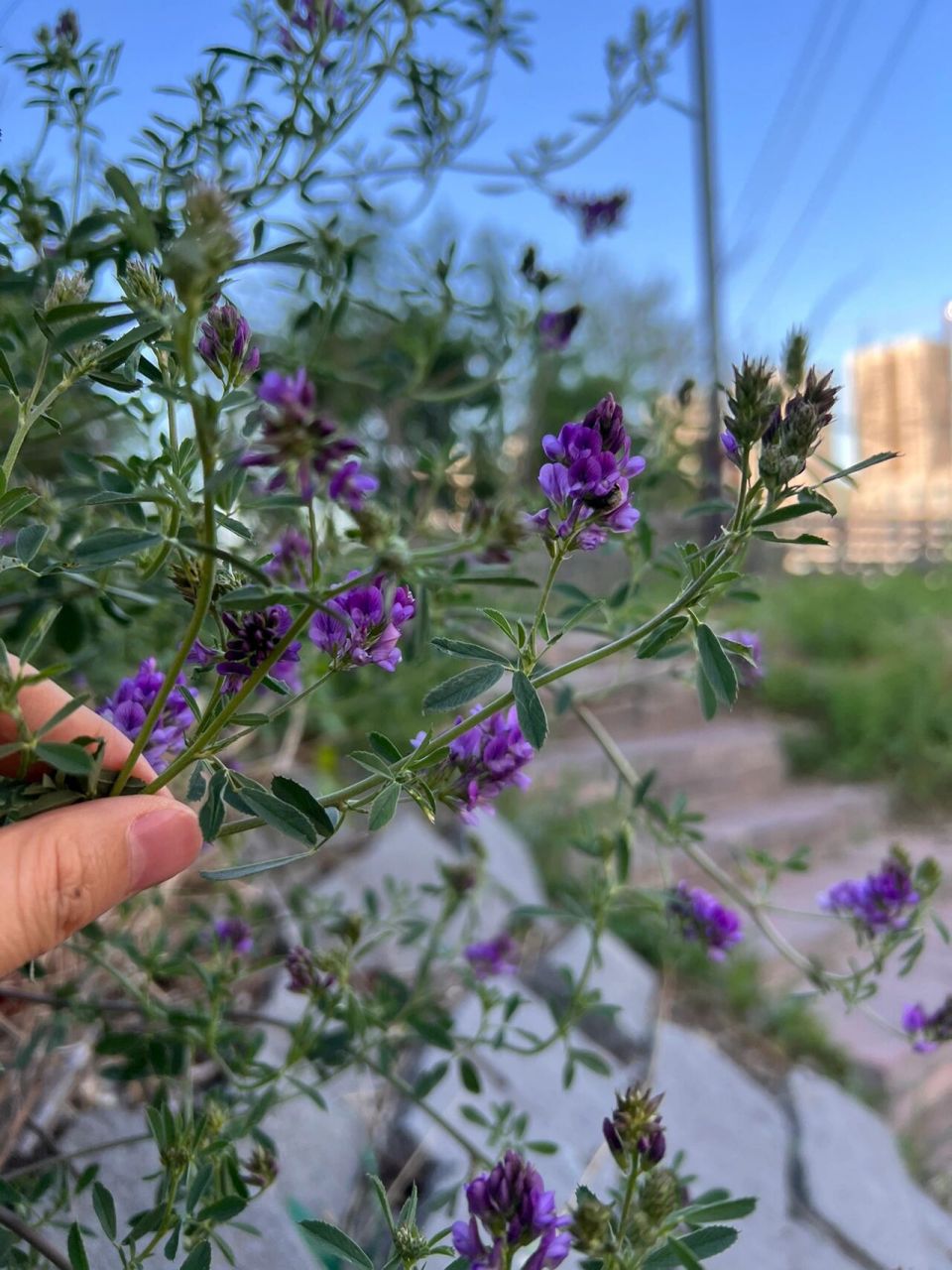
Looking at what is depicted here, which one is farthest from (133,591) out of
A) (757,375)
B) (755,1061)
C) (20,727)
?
(755,1061)

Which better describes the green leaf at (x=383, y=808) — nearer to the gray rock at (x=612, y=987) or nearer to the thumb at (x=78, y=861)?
the thumb at (x=78, y=861)

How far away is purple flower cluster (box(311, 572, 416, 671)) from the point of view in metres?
0.62

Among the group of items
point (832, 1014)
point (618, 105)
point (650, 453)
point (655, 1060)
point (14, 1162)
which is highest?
point (618, 105)

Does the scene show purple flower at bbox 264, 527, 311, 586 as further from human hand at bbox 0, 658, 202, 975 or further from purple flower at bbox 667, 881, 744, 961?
purple flower at bbox 667, 881, 744, 961

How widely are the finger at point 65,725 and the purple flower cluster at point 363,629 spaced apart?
17 centimetres

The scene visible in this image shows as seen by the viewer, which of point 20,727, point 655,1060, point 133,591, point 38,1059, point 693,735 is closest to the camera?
point 20,727

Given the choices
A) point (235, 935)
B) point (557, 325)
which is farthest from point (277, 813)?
point (557, 325)

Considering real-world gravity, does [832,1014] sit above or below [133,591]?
below

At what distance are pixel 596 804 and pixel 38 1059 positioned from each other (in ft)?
6.12

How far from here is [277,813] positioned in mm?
612

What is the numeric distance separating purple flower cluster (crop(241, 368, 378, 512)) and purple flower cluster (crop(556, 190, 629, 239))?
1.31 metres

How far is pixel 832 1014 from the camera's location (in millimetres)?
2359

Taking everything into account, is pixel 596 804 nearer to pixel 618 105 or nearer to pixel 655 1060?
pixel 655 1060

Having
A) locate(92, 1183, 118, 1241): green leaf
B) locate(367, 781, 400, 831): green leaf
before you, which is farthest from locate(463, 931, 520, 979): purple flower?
locate(367, 781, 400, 831): green leaf
